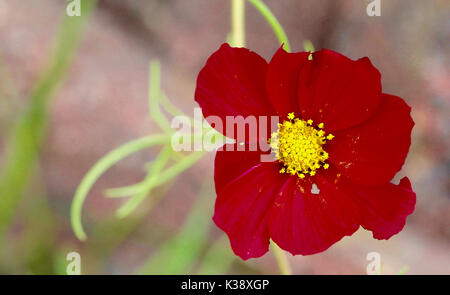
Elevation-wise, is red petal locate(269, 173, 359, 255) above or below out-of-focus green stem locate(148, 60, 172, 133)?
below

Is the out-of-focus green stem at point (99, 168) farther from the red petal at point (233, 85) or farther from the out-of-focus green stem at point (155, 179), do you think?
the red petal at point (233, 85)

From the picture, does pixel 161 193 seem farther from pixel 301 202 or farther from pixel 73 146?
pixel 301 202

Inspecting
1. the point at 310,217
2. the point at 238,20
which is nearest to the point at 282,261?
the point at 310,217

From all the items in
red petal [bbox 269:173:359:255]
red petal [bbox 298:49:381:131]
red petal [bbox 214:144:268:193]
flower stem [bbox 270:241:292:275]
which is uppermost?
red petal [bbox 298:49:381:131]

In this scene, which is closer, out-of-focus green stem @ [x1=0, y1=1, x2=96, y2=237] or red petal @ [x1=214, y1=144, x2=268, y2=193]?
red petal @ [x1=214, y1=144, x2=268, y2=193]

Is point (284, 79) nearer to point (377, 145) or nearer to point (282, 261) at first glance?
point (377, 145)

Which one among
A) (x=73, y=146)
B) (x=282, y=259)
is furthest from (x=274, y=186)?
(x=73, y=146)

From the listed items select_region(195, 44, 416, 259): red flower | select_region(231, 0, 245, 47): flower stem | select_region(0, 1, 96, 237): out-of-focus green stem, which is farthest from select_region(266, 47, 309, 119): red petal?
select_region(0, 1, 96, 237): out-of-focus green stem

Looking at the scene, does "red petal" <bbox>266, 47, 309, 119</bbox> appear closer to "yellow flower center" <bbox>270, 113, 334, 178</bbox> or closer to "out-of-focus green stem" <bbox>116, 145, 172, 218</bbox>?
"yellow flower center" <bbox>270, 113, 334, 178</bbox>
